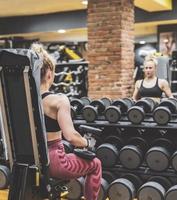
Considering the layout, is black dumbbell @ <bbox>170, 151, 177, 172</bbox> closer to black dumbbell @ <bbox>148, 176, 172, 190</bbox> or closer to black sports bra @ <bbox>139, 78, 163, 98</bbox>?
black dumbbell @ <bbox>148, 176, 172, 190</bbox>

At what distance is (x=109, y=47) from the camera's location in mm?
5945

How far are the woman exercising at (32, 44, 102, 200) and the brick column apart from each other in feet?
10.8

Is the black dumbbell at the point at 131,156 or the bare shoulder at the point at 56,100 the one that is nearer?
the bare shoulder at the point at 56,100

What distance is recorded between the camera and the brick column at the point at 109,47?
588cm

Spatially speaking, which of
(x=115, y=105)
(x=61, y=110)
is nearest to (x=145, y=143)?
(x=115, y=105)

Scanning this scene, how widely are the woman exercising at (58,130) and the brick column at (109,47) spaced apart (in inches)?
130

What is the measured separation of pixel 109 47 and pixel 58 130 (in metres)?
3.49

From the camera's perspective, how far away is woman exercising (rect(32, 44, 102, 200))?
99.3 inches

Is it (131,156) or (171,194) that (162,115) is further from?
(171,194)

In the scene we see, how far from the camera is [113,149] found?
3609 millimetres

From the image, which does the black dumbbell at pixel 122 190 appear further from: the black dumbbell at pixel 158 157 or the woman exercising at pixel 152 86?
the woman exercising at pixel 152 86

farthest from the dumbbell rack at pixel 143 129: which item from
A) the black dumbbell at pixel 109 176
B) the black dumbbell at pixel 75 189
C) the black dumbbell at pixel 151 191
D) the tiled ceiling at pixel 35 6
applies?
the tiled ceiling at pixel 35 6

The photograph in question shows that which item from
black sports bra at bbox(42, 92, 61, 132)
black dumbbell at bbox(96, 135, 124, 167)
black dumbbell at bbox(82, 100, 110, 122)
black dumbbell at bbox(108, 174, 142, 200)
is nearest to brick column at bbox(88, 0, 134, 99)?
black dumbbell at bbox(82, 100, 110, 122)

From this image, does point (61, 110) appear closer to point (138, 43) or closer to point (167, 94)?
point (167, 94)
